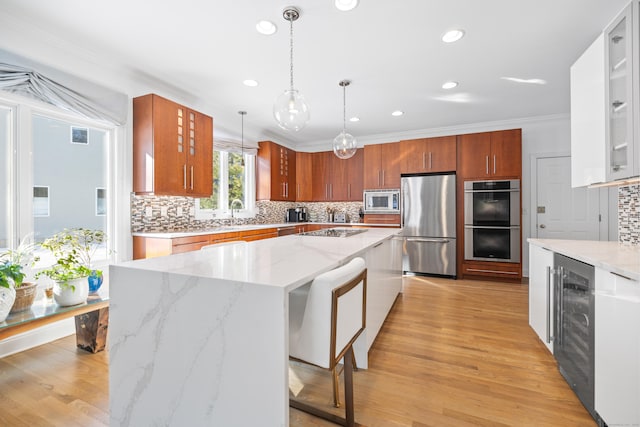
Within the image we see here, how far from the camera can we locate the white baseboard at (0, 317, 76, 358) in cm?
222

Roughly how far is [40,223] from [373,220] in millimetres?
4328

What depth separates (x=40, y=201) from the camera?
98.0 inches

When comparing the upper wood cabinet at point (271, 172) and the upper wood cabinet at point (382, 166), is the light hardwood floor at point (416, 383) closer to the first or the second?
the upper wood cabinet at point (382, 166)

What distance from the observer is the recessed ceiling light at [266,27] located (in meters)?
2.25

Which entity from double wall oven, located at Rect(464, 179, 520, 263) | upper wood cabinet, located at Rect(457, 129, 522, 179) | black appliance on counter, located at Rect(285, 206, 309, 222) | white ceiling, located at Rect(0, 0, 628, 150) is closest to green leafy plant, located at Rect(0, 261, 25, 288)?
white ceiling, located at Rect(0, 0, 628, 150)

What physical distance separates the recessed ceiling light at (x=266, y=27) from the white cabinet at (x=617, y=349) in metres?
2.59

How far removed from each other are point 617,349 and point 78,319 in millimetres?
3390

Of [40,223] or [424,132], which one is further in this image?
[424,132]

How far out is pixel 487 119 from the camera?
4.70 metres

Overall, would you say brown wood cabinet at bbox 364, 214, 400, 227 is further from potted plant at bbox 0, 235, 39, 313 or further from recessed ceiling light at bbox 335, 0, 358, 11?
potted plant at bbox 0, 235, 39, 313

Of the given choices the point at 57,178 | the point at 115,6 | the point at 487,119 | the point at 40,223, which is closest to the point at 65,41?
the point at 115,6

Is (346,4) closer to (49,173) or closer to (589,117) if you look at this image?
(589,117)

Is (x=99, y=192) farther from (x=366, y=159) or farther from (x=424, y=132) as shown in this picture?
(x=424, y=132)

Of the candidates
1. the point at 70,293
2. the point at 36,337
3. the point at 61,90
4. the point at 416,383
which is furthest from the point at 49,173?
the point at 416,383
